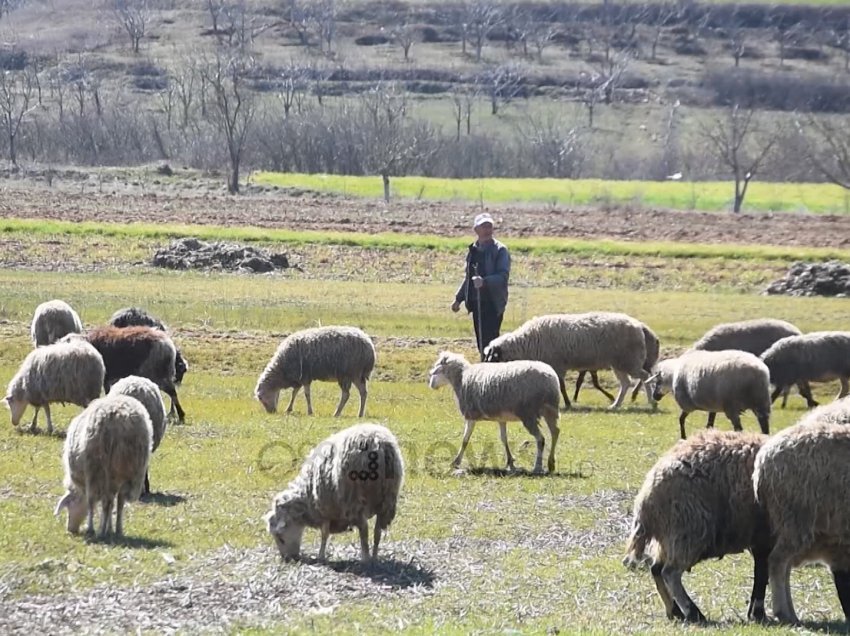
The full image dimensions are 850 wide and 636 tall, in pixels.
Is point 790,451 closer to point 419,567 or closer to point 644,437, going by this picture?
point 419,567

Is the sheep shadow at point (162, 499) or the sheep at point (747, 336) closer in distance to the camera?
the sheep shadow at point (162, 499)

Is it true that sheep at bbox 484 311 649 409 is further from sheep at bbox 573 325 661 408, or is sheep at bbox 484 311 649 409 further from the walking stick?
the walking stick

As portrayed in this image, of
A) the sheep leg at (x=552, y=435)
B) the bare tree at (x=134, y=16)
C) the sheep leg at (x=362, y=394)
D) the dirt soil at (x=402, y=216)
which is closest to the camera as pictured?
the sheep leg at (x=552, y=435)

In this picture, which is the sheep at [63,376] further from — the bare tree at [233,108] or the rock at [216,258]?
the bare tree at [233,108]

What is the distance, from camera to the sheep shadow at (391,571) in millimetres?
12141

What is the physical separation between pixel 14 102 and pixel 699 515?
420 feet

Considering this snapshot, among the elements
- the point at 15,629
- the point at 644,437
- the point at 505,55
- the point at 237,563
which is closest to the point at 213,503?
the point at 237,563

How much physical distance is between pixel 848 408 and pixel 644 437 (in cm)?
829

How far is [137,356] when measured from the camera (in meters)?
21.1

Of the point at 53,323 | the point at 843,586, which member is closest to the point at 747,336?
the point at 53,323

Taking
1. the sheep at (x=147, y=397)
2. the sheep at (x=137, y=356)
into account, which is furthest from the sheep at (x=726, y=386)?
the sheep at (x=147, y=397)

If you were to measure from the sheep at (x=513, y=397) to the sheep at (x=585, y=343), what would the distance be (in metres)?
6.59

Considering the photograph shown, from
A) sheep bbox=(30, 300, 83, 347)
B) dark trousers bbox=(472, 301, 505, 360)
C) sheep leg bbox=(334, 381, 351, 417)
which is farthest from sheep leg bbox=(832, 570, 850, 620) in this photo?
sheep bbox=(30, 300, 83, 347)

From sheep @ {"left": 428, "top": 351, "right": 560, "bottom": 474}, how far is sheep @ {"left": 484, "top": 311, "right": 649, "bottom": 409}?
6.59m
